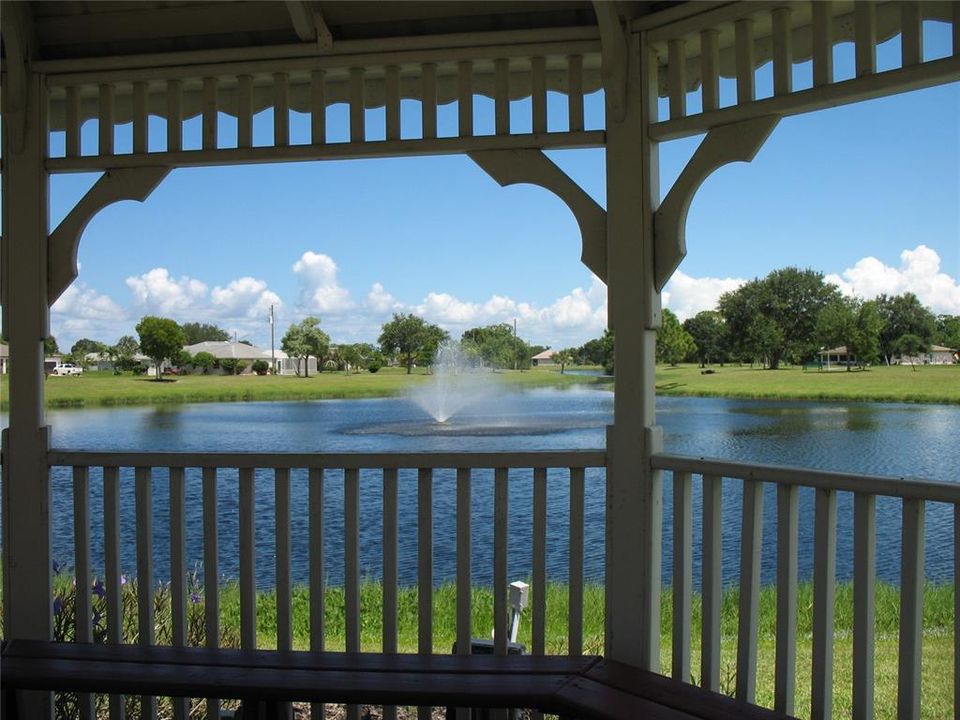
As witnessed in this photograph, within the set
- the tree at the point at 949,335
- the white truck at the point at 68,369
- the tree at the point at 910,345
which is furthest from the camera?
the white truck at the point at 68,369

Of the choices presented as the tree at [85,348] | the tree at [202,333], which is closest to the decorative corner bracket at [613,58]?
the tree at [85,348]

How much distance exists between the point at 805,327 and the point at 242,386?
13.2m

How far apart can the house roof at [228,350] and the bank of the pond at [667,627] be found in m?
13.2

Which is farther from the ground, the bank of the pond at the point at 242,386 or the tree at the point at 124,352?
the tree at the point at 124,352

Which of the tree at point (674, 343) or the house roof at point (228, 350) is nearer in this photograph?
the tree at point (674, 343)

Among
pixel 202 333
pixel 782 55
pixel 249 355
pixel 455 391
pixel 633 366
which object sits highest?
pixel 782 55

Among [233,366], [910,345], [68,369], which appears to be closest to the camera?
[910,345]

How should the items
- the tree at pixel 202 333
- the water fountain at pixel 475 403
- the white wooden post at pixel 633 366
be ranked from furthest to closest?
the tree at pixel 202 333 → the water fountain at pixel 475 403 → the white wooden post at pixel 633 366

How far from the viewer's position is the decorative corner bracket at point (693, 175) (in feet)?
7.36

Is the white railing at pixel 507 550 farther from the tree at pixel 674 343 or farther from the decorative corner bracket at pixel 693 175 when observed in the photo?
the tree at pixel 674 343

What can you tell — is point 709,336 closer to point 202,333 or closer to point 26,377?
point 26,377

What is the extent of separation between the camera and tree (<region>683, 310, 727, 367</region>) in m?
13.3

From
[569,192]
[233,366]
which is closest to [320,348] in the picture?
[233,366]

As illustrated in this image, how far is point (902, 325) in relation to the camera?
1039 centimetres
